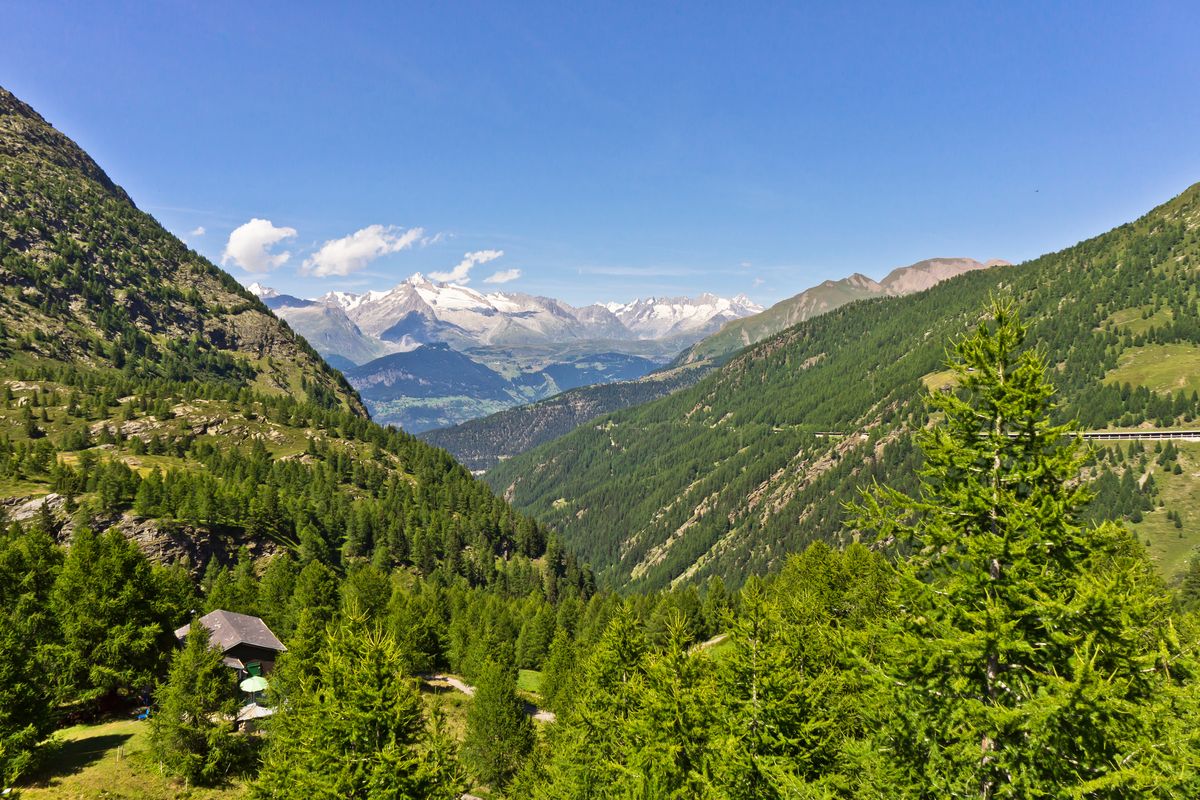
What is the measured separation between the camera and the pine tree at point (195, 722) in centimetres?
3569

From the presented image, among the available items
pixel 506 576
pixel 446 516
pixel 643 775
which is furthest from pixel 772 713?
pixel 446 516

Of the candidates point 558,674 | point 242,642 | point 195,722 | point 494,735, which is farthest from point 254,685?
point 558,674

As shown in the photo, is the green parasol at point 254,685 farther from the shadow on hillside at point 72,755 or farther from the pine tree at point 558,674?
the pine tree at point 558,674

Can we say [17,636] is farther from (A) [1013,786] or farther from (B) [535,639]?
(B) [535,639]

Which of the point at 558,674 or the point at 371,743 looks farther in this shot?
the point at 558,674

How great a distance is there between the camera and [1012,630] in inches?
545

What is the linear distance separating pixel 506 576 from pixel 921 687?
485ft

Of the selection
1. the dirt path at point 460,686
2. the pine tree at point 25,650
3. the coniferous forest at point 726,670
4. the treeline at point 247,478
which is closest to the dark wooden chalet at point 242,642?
the coniferous forest at point 726,670

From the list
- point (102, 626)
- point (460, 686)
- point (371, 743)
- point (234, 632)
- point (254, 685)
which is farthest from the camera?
point (460, 686)

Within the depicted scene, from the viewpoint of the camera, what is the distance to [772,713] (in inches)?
875

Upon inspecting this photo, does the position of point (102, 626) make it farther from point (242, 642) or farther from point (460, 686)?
point (460, 686)

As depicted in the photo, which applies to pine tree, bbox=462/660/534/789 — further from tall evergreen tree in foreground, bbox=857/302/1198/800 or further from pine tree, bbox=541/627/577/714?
tall evergreen tree in foreground, bbox=857/302/1198/800

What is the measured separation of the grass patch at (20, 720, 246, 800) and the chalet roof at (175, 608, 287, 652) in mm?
13376

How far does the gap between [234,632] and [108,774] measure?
22.1 meters
